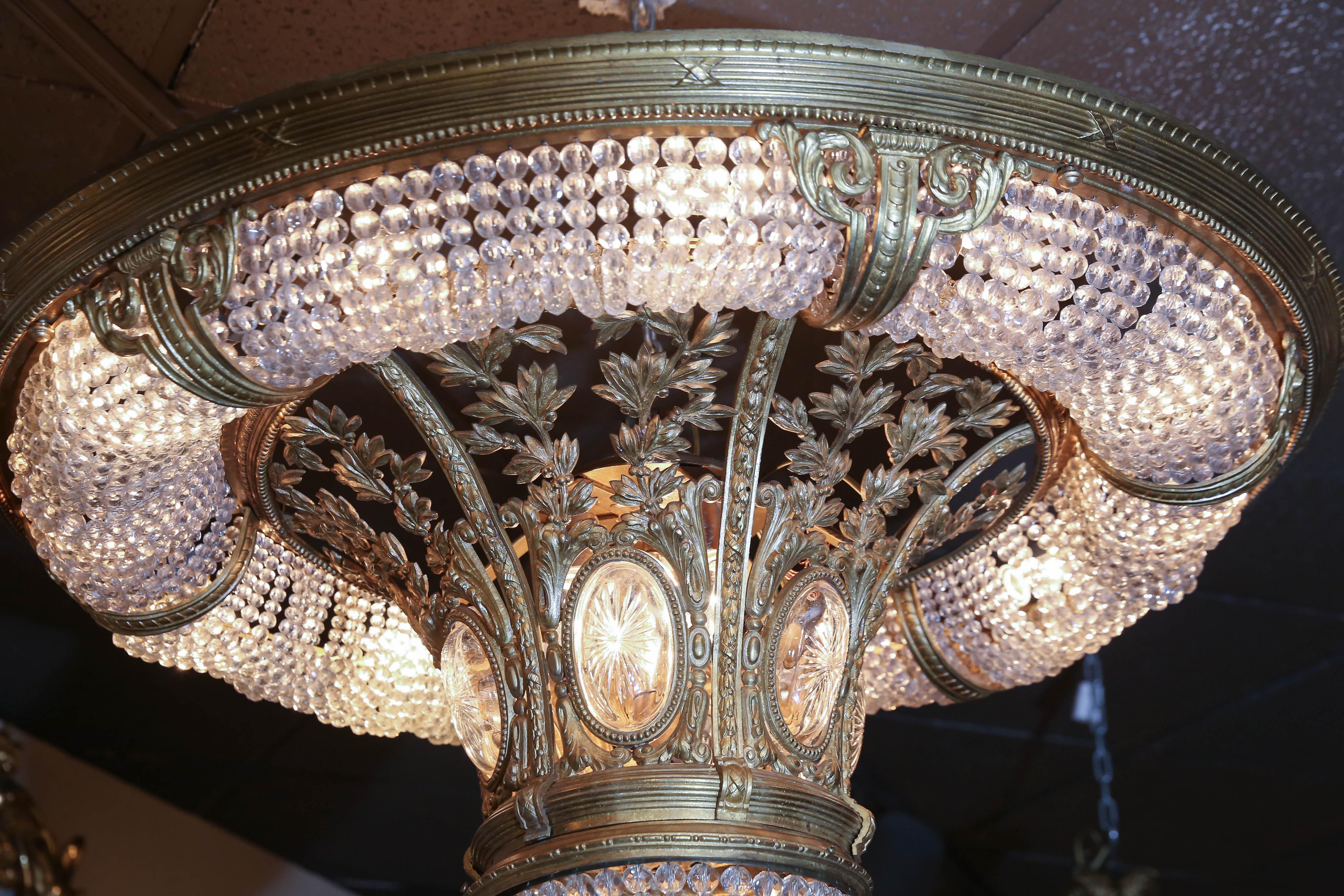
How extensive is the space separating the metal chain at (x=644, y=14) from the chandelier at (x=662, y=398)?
0.60ft

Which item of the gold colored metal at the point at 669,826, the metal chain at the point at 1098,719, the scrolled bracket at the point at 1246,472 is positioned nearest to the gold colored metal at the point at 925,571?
the scrolled bracket at the point at 1246,472

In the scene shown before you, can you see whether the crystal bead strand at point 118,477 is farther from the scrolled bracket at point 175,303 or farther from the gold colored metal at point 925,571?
the gold colored metal at point 925,571

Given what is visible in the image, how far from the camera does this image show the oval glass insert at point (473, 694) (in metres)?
1.42

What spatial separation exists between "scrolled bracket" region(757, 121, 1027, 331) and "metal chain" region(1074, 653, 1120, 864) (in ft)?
5.31

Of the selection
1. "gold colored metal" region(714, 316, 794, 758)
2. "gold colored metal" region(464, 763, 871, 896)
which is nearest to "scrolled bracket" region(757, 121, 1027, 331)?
"gold colored metal" region(714, 316, 794, 758)

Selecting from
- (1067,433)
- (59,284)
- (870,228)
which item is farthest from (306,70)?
(1067,433)

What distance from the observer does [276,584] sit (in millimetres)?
1586

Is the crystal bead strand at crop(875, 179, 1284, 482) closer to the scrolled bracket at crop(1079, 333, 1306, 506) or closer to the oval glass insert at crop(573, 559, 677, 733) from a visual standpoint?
the scrolled bracket at crop(1079, 333, 1306, 506)

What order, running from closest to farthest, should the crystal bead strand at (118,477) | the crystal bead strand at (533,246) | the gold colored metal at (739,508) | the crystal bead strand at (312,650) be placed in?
the crystal bead strand at (533,246) → the crystal bead strand at (118,477) → the gold colored metal at (739,508) → the crystal bead strand at (312,650)

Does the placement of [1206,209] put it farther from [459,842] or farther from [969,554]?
[459,842]

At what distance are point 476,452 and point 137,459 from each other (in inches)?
12.3

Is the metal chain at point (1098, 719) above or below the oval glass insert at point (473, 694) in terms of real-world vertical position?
above

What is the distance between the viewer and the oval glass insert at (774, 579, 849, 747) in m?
1.41

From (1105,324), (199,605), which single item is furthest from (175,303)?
(1105,324)
